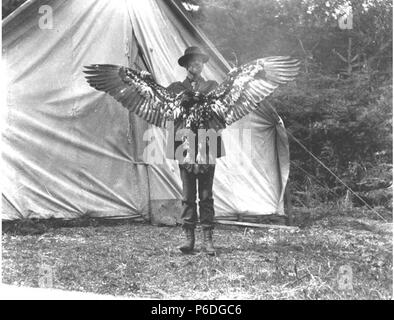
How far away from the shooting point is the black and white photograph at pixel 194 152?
3971 millimetres

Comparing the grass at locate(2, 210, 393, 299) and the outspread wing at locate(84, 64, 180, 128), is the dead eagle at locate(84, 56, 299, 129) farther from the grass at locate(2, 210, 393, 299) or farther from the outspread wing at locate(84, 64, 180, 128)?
the grass at locate(2, 210, 393, 299)

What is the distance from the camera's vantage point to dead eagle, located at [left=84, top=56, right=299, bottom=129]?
4270mm

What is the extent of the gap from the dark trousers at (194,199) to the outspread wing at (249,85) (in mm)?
478

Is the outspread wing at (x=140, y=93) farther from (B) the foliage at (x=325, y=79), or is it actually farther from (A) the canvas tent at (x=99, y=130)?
(B) the foliage at (x=325, y=79)

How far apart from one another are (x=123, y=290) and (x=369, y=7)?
14.0ft

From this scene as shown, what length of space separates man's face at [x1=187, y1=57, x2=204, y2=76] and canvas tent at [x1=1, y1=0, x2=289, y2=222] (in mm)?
1112

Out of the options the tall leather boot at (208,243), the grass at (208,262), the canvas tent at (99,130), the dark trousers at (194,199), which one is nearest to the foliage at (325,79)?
the canvas tent at (99,130)

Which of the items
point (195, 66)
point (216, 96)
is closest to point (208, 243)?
point (216, 96)

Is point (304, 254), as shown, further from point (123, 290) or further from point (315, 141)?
point (315, 141)

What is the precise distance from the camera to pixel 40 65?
5762mm

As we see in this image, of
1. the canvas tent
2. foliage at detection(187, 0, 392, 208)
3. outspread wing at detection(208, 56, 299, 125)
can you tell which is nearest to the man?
outspread wing at detection(208, 56, 299, 125)

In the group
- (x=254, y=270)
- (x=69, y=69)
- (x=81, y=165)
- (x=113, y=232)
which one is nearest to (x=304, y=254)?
(x=254, y=270)

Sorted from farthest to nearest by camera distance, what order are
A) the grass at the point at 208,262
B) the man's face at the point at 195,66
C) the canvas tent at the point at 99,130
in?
the canvas tent at the point at 99,130
the man's face at the point at 195,66
the grass at the point at 208,262

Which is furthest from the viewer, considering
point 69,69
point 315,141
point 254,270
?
point 315,141
